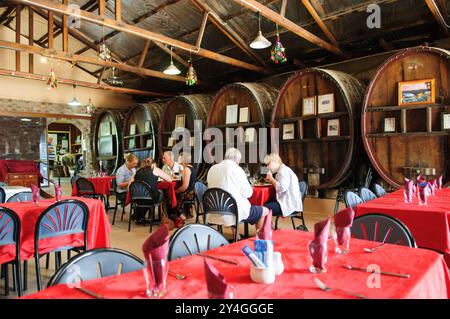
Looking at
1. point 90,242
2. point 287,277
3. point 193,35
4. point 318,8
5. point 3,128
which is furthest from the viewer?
point 3,128

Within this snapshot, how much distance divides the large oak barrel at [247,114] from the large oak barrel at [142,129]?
6.77 feet

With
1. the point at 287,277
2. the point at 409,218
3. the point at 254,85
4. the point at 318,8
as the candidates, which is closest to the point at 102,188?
the point at 254,85

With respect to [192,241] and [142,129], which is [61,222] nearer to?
[192,241]

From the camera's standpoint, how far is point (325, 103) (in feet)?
16.9

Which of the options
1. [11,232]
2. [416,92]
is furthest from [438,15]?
[11,232]

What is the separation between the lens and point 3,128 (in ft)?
31.8

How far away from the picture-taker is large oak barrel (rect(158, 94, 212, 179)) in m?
6.94

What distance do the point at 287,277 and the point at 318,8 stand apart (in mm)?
5136

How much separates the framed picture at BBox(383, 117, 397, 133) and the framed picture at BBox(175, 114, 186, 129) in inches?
165

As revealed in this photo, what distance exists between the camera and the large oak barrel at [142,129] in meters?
8.12

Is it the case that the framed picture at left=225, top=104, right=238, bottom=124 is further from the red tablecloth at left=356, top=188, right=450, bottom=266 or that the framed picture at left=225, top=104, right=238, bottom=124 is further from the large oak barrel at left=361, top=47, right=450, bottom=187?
the red tablecloth at left=356, top=188, right=450, bottom=266

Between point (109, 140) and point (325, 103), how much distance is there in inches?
257
